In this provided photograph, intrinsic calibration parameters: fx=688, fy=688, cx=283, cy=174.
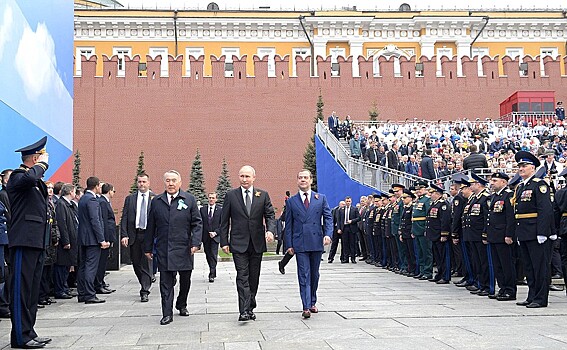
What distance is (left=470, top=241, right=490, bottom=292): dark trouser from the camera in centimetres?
988

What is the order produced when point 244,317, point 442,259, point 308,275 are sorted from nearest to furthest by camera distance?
1. point 244,317
2. point 308,275
3. point 442,259

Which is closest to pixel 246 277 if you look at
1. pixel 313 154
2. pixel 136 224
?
pixel 136 224

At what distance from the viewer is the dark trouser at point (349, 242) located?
17.7 m

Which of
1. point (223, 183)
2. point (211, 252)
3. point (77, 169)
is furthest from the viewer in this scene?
point (223, 183)

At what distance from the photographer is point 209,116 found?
32844 millimetres

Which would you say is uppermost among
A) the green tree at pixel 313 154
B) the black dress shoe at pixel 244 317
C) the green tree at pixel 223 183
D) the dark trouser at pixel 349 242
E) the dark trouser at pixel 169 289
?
the green tree at pixel 313 154

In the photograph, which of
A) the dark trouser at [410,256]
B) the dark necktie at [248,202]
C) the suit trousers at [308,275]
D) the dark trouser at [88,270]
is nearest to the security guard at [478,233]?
the dark trouser at [410,256]

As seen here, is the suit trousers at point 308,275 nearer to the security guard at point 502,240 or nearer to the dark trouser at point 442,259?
the security guard at point 502,240

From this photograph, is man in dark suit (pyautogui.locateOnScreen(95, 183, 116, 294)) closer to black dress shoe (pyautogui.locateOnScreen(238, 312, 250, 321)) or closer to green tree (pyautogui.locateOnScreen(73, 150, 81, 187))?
black dress shoe (pyautogui.locateOnScreen(238, 312, 250, 321))

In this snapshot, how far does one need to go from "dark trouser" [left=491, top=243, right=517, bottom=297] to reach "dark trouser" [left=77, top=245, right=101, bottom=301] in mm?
5531

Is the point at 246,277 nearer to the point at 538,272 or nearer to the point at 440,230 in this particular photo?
the point at 538,272

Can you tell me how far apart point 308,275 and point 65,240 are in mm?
3699

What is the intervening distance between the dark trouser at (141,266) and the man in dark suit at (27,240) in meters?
3.41

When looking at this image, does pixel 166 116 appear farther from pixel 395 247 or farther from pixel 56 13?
pixel 395 247
